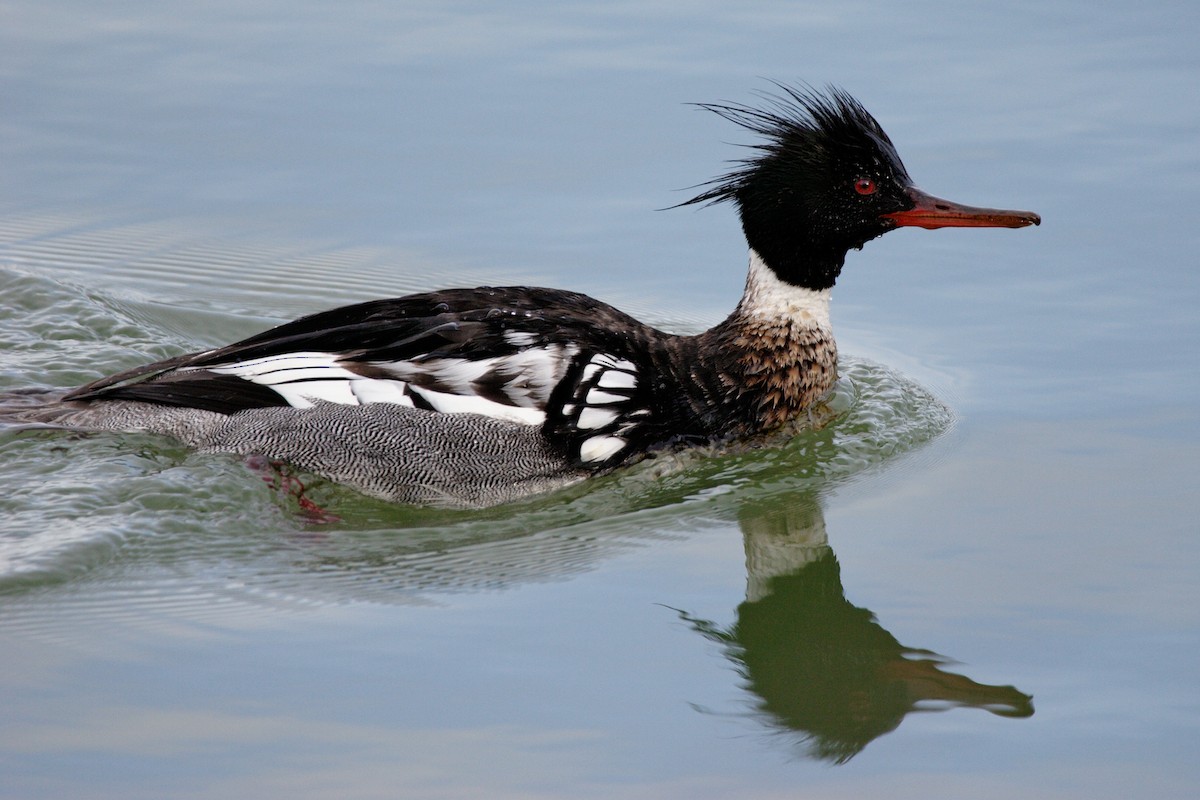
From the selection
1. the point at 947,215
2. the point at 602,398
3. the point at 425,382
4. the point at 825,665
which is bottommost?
the point at 825,665

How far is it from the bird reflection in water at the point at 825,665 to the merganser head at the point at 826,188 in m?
1.90

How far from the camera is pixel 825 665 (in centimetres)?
622

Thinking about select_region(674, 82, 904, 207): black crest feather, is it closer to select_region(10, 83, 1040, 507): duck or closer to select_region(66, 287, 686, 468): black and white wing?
select_region(10, 83, 1040, 507): duck

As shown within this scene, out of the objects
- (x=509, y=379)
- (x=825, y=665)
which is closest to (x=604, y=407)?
(x=509, y=379)

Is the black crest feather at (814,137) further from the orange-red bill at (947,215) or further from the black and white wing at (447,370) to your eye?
the black and white wing at (447,370)

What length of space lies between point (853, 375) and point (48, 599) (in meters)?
4.80

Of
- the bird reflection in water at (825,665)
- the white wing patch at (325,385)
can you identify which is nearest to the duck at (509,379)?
the white wing patch at (325,385)

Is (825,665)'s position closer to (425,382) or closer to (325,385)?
(425,382)

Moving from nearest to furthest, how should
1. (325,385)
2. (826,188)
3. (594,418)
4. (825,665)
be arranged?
(825,665)
(325,385)
(594,418)
(826,188)

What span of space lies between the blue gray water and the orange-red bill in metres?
1.14

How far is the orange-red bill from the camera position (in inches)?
312

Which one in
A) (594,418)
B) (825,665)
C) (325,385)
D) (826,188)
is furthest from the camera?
(826,188)

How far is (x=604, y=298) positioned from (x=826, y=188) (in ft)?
7.30

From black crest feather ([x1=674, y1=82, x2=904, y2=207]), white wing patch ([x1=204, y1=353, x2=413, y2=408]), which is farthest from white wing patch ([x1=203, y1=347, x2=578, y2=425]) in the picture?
black crest feather ([x1=674, y1=82, x2=904, y2=207])
